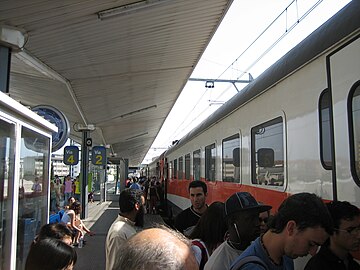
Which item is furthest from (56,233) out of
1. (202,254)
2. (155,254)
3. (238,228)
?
(155,254)

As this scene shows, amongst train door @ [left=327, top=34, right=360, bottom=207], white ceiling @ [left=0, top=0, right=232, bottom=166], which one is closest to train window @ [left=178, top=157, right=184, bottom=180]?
white ceiling @ [left=0, top=0, right=232, bottom=166]

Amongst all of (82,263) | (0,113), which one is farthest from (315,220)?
(82,263)

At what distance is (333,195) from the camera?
306cm

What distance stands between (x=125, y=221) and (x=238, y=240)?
1209mm

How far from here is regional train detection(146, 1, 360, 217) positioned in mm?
2887

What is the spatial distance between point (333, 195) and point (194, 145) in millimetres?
7099

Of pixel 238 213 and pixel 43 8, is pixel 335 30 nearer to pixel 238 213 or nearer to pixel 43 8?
pixel 238 213

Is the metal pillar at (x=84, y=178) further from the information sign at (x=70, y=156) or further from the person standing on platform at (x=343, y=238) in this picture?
the person standing on platform at (x=343, y=238)

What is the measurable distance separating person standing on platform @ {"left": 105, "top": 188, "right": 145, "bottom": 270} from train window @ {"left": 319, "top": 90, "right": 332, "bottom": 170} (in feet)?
5.21

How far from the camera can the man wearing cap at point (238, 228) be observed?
2.47 m

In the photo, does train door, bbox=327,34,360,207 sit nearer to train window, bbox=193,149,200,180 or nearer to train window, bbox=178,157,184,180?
train window, bbox=193,149,200,180

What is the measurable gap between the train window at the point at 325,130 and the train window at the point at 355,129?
0.36m

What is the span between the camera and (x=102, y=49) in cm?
834

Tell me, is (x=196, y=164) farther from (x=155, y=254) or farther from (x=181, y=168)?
(x=155, y=254)
